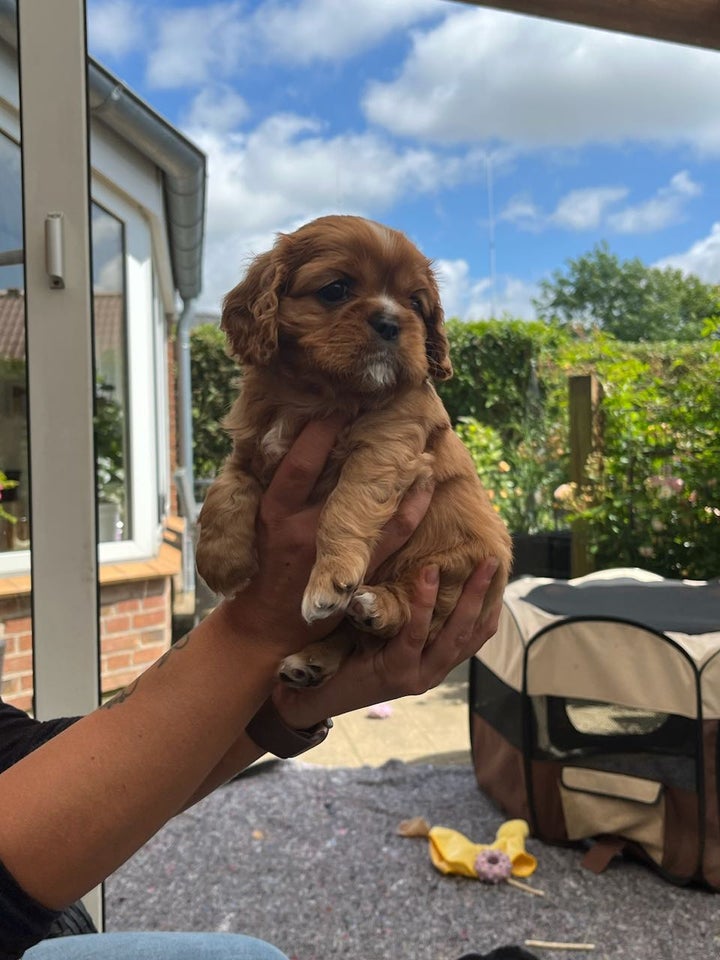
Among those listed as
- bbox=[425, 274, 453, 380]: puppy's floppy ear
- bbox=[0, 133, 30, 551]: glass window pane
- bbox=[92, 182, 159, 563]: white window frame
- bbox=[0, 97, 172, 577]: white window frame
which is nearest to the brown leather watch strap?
bbox=[425, 274, 453, 380]: puppy's floppy ear

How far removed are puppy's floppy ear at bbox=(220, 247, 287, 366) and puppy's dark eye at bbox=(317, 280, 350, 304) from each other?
0.30ft

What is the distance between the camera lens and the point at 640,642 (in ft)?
10.4

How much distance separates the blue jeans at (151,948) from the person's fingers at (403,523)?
34.7 inches

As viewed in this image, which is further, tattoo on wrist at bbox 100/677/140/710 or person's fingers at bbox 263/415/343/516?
person's fingers at bbox 263/415/343/516

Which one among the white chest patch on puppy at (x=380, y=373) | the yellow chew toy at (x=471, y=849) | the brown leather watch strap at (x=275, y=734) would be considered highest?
the white chest patch on puppy at (x=380, y=373)

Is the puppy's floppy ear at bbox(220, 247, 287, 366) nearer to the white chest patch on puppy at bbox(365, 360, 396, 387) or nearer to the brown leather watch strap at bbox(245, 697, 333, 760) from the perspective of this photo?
the white chest patch on puppy at bbox(365, 360, 396, 387)

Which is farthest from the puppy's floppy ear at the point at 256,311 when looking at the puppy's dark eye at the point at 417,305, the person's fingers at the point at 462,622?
the person's fingers at the point at 462,622

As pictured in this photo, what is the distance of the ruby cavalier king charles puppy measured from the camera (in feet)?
4.69

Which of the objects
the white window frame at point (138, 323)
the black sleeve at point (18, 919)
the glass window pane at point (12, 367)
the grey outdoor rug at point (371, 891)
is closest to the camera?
the black sleeve at point (18, 919)

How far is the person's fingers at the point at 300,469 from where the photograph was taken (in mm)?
1493

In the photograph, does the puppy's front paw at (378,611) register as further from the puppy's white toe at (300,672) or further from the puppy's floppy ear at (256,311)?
the puppy's floppy ear at (256,311)

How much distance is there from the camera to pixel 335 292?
1.51m

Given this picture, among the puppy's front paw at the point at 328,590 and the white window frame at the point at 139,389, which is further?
the white window frame at the point at 139,389

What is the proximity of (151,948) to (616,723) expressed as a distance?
7.38ft
